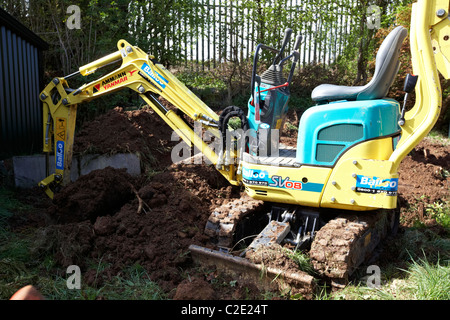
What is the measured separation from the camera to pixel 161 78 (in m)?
5.33

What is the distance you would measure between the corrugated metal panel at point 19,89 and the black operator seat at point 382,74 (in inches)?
227

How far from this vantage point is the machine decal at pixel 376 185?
3.78 meters

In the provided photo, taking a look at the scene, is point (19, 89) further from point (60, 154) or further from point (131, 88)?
point (131, 88)

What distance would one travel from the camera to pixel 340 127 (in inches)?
157

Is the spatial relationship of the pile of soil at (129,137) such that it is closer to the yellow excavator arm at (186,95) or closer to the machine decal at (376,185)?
the yellow excavator arm at (186,95)

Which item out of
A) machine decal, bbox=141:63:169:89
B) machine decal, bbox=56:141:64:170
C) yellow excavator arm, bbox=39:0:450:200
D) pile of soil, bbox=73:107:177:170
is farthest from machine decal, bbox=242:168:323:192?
machine decal, bbox=56:141:64:170

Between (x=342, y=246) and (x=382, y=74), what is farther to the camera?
(x=382, y=74)

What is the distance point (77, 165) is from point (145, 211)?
2373mm

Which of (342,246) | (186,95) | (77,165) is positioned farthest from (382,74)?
(77,165)

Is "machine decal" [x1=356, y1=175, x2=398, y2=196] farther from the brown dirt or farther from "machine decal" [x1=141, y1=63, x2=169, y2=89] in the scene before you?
"machine decal" [x1=141, y1=63, x2=169, y2=89]

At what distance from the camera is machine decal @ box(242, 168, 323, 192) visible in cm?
419

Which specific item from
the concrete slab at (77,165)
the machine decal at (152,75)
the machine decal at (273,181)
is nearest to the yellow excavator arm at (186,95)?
the machine decal at (152,75)

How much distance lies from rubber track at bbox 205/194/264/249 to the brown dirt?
159 mm

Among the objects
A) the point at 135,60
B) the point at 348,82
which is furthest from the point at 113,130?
the point at 348,82
